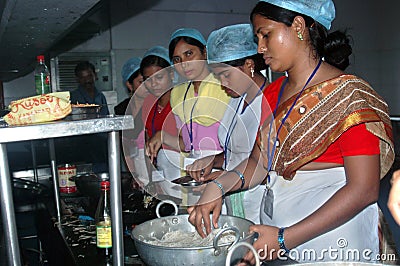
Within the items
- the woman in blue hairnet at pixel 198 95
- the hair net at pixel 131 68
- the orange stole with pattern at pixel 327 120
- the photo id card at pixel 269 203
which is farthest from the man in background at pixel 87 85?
the orange stole with pattern at pixel 327 120

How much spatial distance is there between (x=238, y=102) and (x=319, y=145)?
750 millimetres

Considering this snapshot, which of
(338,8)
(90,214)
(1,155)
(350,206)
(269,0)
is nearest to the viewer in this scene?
(1,155)

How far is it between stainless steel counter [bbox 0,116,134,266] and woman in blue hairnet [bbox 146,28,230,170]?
133 centimetres

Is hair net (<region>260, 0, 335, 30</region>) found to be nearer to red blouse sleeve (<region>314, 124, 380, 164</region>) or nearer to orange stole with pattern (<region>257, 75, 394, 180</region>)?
orange stole with pattern (<region>257, 75, 394, 180</region>)

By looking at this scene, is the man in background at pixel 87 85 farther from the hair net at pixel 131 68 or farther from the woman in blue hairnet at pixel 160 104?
the woman in blue hairnet at pixel 160 104

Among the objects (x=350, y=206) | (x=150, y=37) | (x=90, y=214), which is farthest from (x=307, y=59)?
(x=150, y=37)

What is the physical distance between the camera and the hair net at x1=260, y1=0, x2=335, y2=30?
1.37 m

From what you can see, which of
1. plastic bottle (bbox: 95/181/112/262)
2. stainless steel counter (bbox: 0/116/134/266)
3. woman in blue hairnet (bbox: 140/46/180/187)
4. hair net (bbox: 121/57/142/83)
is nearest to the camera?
stainless steel counter (bbox: 0/116/134/266)

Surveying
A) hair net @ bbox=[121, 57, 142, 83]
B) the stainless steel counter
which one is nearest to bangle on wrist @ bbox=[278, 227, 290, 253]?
the stainless steel counter

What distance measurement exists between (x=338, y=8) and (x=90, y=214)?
4.70 meters

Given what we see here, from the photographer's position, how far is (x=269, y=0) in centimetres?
140

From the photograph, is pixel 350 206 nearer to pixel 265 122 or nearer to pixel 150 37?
pixel 265 122

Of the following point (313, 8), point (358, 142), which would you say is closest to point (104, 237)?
point (358, 142)

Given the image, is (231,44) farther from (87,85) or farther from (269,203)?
(87,85)
